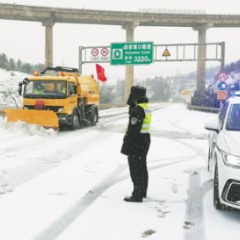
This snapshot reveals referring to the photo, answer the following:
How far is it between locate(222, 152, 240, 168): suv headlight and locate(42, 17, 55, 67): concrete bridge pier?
47397 millimetres

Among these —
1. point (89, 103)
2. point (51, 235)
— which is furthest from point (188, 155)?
point (89, 103)

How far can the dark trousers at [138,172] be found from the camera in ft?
17.1

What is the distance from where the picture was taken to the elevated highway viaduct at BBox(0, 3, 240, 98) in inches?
1925

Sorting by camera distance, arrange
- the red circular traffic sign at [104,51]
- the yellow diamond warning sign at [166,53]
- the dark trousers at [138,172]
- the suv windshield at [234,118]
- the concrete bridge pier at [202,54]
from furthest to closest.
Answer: the concrete bridge pier at [202,54] → the red circular traffic sign at [104,51] → the yellow diamond warning sign at [166,53] → the suv windshield at [234,118] → the dark trousers at [138,172]

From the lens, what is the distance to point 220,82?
20359 mm

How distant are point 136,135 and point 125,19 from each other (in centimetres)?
4891

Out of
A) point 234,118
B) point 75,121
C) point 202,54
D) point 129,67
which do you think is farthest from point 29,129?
point 202,54

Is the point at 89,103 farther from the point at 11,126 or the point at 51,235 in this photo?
the point at 51,235

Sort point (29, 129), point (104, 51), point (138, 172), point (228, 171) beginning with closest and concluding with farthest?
point (228, 171), point (138, 172), point (29, 129), point (104, 51)

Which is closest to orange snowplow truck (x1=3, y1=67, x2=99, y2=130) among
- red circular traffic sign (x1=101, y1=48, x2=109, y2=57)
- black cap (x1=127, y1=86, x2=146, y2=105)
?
black cap (x1=127, y1=86, x2=146, y2=105)

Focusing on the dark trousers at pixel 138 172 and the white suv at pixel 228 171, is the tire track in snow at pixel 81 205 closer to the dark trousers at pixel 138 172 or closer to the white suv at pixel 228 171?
the dark trousers at pixel 138 172

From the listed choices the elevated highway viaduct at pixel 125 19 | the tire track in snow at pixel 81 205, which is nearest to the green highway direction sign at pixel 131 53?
the elevated highway viaduct at pixel 125 19

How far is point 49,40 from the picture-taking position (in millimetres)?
50219

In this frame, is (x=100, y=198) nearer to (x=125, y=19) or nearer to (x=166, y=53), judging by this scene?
(x=166, y=53)
